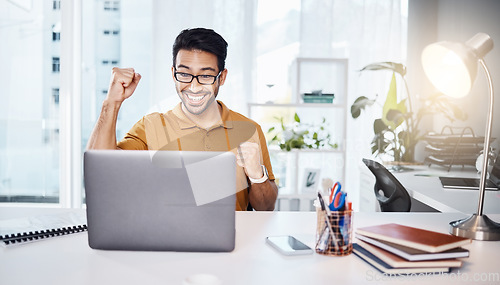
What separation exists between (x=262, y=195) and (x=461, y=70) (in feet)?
2.83

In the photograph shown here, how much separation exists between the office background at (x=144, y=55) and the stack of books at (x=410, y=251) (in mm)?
2754

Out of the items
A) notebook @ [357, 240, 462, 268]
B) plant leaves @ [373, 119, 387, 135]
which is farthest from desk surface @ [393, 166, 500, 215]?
notebook @ [357, 240, 462, 268]

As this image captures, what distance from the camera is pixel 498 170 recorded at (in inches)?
90.7

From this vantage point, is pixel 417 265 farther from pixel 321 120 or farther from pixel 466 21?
pixel 321 120

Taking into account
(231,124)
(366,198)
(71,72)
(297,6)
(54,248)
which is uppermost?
(297,6)

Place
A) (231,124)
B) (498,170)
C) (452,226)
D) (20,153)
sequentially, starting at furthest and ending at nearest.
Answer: (20,153), (498,170), (231,124), (452,226)

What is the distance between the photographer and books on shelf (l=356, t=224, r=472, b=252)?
0.99m

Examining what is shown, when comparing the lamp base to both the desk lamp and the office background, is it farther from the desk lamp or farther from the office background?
the office background

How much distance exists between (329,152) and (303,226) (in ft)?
8.38

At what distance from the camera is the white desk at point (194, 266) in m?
0.93

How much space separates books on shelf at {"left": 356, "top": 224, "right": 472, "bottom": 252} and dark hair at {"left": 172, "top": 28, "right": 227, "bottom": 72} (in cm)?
115

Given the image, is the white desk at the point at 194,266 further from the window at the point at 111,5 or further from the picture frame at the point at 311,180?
the window at the point at 111,5

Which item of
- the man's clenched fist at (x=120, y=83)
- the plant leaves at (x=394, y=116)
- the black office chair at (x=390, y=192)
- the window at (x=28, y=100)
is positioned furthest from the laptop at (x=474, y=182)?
the window at (x=28, y=100)

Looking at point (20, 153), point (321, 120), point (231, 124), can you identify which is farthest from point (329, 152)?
point (20, 153)
